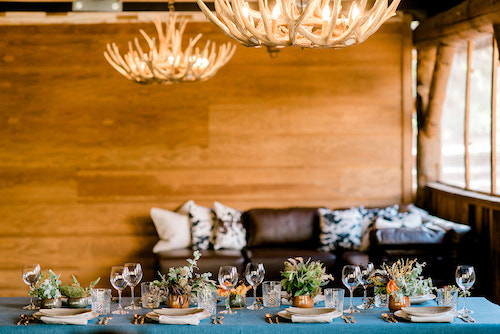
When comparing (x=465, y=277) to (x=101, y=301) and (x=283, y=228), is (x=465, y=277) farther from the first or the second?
(x=283, y=228)

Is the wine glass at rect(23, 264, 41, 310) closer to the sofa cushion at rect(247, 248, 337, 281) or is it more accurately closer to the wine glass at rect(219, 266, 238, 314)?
the wine glass at rect(219, 266, 238, 314)

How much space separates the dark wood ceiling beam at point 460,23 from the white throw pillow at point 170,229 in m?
2.84

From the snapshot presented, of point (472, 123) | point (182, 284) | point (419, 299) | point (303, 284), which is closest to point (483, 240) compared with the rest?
point (419, 299)

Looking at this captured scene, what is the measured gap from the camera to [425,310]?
2990mm

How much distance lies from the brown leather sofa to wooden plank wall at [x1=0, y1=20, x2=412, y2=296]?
15.2 inches

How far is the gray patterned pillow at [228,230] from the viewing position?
223 inches

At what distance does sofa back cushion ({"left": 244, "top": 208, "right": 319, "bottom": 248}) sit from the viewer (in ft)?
19.0

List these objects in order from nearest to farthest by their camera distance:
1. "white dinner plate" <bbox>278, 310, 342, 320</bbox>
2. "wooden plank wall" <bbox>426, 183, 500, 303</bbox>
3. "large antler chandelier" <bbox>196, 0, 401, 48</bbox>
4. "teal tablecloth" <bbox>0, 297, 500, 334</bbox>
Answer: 1. "large antler chandelier" <bbox>196, 0, 401, 48</bbox>
2. "teal tablecloth" <bbox>0, 297, 500, 334</bbox>
3. "white dinner plate" <bbox>278, 310, 342, 320</bbox>
4. "wooden plank wall" <bbox>426, 183, 500, 303</bbox>

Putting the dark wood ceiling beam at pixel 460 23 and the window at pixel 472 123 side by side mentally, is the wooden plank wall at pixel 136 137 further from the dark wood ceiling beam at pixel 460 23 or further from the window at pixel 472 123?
the window at pixel 472 123

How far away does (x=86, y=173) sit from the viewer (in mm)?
6160

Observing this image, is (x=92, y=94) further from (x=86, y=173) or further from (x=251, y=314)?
(x=251, y=314)

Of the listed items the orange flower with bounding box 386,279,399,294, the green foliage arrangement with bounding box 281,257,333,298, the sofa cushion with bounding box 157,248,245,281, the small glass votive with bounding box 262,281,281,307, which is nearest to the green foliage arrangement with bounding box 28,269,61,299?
the small glass votive with bounding box 262,281,281,307

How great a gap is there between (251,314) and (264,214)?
2.78m

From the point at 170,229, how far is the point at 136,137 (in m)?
1.03
